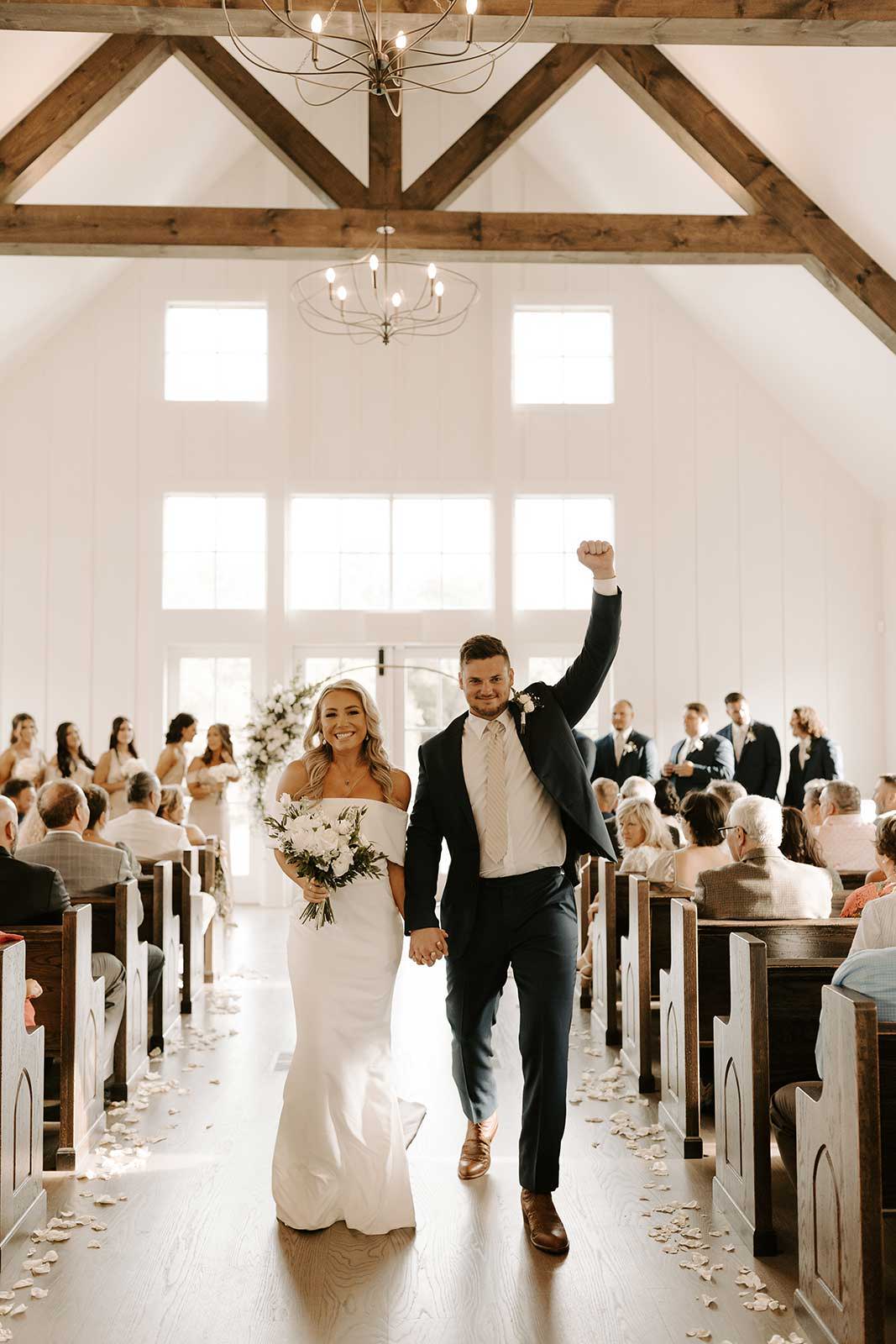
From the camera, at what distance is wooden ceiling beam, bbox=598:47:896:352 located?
753 centimetres

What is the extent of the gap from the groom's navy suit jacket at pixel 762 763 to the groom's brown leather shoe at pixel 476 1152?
5.84 m

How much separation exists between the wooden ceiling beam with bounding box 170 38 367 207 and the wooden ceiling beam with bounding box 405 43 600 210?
40 cm

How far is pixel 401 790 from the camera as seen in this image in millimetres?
3746

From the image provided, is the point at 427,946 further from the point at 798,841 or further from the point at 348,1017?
the point at 798,841

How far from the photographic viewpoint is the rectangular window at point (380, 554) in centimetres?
1100

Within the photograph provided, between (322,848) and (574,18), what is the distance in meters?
3.45

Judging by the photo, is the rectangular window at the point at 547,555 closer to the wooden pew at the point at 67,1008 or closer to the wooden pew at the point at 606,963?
the wooden pew at the point at 606,963

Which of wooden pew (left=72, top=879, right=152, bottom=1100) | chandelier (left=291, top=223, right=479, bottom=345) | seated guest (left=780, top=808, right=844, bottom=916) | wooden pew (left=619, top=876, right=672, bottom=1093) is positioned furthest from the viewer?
chandelier (left=291, top=223, right=479, bottom=345)

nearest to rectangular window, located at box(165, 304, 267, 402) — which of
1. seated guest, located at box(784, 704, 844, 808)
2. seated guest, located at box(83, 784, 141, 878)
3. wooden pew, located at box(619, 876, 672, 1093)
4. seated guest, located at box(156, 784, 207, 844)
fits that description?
seated guest, located at box(156, 784, 207, 844)

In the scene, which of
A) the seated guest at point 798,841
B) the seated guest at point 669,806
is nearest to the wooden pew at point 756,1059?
the seated guest at point 798,841

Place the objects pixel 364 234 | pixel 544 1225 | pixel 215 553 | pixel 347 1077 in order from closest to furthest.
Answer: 1. pixel 544 1225
2. pixel 347 1077
3. pixel 364 234
4. pixel 215 553

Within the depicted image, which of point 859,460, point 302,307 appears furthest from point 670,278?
point 302,307

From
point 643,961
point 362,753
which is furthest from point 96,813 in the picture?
point 643,961

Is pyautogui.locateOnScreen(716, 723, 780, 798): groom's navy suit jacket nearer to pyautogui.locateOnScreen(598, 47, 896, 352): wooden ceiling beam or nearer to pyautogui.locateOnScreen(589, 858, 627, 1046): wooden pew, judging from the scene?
pyautogui.locateOnScreen(598, 47, 896, 352): wooden ceiling beam
